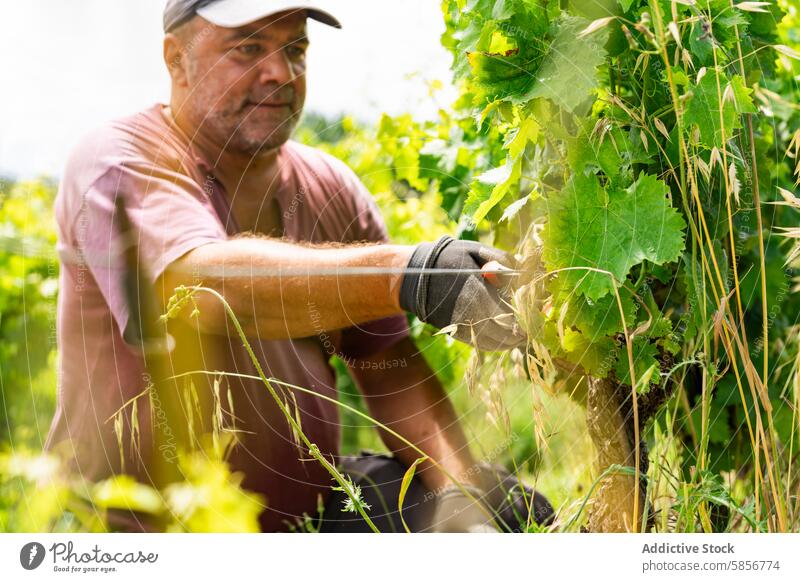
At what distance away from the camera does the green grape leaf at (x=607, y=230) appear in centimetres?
82

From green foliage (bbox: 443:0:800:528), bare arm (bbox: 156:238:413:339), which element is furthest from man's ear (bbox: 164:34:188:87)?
green foliage (bbox: 443:0:800:528)

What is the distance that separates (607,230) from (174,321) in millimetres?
616

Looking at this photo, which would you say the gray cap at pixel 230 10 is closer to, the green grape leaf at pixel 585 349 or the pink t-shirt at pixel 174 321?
the pink t-shirt at pixel 174 321

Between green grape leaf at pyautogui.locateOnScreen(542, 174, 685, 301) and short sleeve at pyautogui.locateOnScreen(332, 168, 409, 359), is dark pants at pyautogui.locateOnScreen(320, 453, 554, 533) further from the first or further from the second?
green grape leaf at pyautogui.locateOnScreen(542, 174, 685, 301)

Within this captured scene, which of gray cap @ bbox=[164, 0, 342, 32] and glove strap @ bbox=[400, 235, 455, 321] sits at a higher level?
gray cap @ bbox=[164, 0, 342, 32]

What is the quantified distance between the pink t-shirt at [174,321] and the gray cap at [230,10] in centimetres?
14

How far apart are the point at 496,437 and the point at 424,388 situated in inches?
5.6

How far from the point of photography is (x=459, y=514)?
1188mm

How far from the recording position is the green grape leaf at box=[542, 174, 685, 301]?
2.70ft

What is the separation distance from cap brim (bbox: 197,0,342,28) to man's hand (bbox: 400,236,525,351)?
0.39 metres

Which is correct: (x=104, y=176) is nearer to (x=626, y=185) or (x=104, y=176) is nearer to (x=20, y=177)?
(x=20, y=177)
